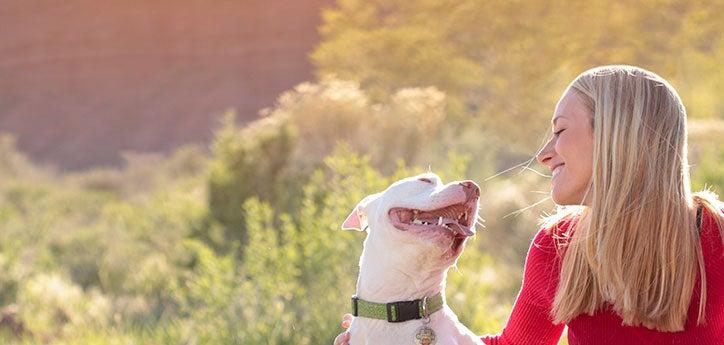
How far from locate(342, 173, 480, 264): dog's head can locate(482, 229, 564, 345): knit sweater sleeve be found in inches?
17.8

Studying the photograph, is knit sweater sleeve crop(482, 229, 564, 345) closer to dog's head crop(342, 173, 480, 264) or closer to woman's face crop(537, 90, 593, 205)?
woman's face crop(537, 90, 593, 205)

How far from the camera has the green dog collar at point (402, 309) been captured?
10.8 ft

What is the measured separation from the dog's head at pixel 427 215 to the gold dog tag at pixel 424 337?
19 centimetres

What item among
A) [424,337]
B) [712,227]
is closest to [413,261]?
[424,337]

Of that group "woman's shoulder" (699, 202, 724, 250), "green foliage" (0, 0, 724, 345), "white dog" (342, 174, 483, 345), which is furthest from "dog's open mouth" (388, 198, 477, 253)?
"woman's shoulder" (699, 202, 724, 250)

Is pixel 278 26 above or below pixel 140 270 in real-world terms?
below

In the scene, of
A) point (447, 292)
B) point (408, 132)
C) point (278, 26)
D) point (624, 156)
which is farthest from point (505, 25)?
point (278, 26)

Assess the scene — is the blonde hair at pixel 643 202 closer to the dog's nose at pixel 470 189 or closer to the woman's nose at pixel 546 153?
the woman's nose at pixel 546 153

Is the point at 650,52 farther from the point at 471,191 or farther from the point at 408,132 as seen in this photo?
the point at 471,191

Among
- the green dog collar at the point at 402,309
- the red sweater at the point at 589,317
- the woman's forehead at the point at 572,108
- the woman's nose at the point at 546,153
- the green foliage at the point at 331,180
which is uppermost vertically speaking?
the woman's forehead at the point at 572,108

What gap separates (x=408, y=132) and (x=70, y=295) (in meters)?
5.74

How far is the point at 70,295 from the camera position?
1020cm

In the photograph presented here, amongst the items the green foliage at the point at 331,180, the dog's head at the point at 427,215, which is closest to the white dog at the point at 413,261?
the dog's head at the point at 427,215

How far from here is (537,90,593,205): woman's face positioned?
3.52 meters
